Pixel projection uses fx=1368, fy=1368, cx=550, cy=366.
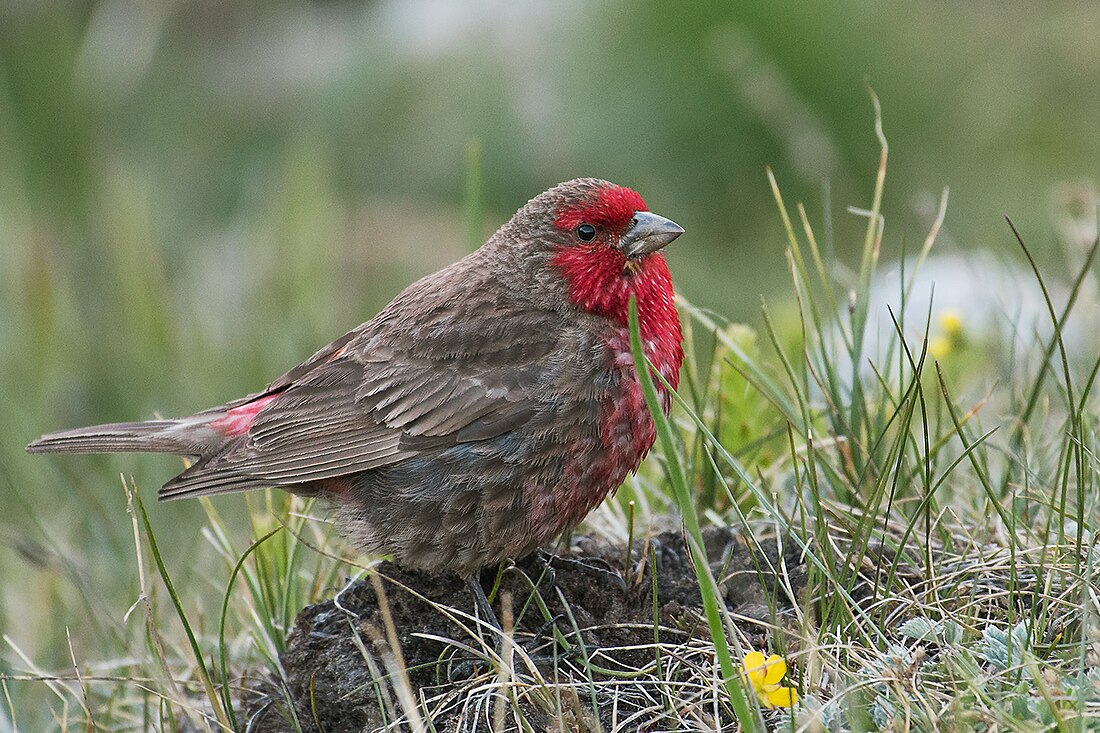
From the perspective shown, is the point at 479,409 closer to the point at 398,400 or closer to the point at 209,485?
the point at 398,400

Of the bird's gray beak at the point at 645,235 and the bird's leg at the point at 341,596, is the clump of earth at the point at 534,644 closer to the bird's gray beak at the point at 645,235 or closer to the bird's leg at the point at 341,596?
the bird's leg at the point at 341,596

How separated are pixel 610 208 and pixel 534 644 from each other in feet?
4.06

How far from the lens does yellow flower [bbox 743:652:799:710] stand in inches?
104

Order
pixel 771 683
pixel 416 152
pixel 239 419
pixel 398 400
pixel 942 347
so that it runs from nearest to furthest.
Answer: pixel 771 683
pixel 398 400
pixel 239 419
pixel 942 347
pixel 416 152

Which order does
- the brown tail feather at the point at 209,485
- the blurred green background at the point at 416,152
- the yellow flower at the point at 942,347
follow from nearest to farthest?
1. the brown tail feather at the point at 209,485
2. the yellow flower at the point at 942,347
3. the blurred green background at the point at 416,152

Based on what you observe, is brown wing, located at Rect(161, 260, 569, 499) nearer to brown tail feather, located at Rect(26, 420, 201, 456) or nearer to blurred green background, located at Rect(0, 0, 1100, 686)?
brown tail feather, located at Rect(26, 420, 201, 456)

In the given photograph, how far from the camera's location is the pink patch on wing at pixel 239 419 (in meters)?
3.87

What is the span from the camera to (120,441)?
3.89m

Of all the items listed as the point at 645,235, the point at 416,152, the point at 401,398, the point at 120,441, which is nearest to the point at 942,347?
the point at 645,235

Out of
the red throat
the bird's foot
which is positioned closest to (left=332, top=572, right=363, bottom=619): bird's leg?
the bird's foot

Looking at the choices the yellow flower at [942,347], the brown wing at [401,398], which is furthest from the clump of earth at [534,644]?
the yellow flower at [942,347]

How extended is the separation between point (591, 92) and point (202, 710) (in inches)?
209

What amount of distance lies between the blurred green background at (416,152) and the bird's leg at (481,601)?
254cm

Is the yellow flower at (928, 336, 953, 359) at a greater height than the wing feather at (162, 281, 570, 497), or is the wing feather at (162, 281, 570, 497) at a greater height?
the wing feather at (162, 281, 570, 497)
